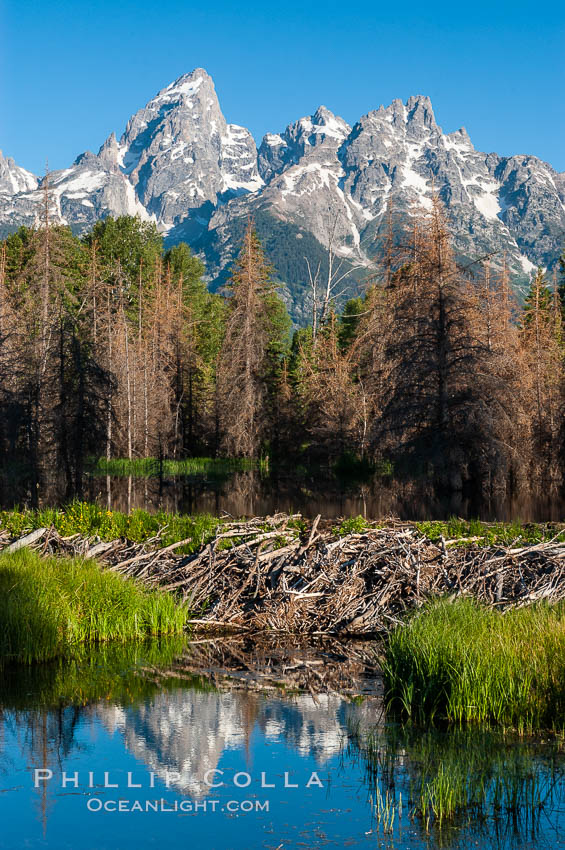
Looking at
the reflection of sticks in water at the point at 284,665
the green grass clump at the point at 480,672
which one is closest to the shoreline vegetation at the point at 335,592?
the green grass clump at the point at 480,672

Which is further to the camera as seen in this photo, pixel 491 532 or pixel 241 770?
pixel 491 532

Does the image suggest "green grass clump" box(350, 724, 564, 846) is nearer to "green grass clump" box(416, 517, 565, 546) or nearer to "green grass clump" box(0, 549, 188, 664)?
"green grass clump" box(0, 549, 188, 664)

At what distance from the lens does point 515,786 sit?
24.5ft

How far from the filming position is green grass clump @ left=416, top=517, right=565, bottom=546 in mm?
15750

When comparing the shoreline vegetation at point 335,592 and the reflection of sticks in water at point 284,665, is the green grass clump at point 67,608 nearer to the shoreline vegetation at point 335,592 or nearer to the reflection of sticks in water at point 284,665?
the shoreline vegetation at point 335,592

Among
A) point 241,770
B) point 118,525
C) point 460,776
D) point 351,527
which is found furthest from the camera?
point 118,525

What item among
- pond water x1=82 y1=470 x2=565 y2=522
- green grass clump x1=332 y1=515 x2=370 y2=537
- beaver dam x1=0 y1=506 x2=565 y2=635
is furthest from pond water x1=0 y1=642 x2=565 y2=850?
pond water x1=82 y1=470 x2=565 y2=522

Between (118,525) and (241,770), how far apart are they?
8937 millimetres

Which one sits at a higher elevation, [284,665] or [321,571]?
[321,571]

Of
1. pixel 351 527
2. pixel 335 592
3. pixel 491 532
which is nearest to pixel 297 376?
pixel 491 532

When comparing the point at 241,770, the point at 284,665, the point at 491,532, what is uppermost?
the point at 491,532

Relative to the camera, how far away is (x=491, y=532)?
639 inches

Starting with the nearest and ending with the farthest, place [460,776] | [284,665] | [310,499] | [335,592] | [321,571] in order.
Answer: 1. [460,776]
2. [284,665]
3. [335,592]
4. [321,571]
5. [310,499]

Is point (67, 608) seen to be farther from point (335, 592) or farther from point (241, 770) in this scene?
point (241, 770)
